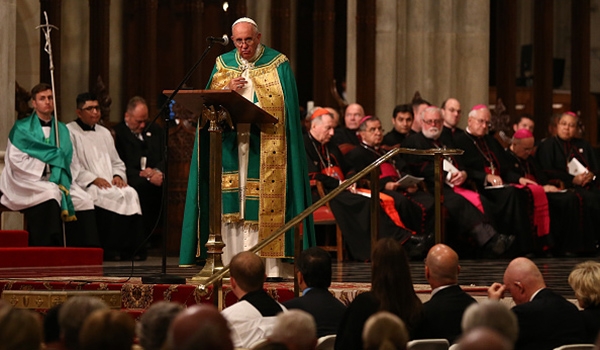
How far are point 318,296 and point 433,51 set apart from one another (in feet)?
31.3

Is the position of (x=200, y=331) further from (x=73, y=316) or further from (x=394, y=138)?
(x=394, y=138)

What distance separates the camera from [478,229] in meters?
Answer: 12.2

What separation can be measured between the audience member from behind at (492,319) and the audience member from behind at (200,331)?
0.96m

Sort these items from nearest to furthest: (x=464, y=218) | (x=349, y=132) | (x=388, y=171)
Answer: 1. (x=464, y=218)
2. (x=388, y=171)
3. (x=349, y=132)

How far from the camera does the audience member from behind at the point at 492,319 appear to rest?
425 cm

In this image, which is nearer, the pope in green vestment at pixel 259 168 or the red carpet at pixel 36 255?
the pope in green vestment at pixel 259 168

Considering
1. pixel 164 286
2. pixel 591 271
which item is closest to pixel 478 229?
pixel 164 286

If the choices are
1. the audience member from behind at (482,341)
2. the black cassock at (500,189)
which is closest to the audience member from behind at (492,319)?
the audience member from behind at (482,341)

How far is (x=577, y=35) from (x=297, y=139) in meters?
9.80

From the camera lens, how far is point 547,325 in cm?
586

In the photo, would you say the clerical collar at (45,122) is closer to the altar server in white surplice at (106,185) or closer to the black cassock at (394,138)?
the altar server in white surplice at (106,185)

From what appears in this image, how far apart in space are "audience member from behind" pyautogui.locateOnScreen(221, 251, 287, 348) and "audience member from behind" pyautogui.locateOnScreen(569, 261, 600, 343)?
141 centimetres

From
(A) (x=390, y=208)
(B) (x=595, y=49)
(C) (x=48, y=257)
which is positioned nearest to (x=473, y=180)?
(A) (x=390, y=208)

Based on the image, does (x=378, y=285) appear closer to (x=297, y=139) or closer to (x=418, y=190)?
(x=297, y=139)
